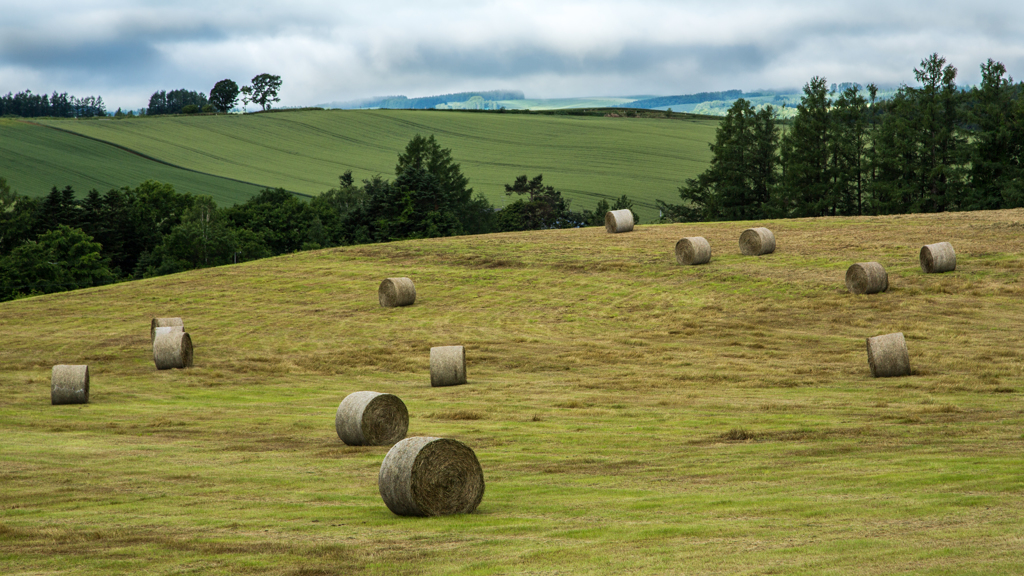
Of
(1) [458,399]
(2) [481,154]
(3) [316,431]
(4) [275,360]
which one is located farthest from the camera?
(2) [481,154]

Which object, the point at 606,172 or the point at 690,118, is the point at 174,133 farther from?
the point at 690,118

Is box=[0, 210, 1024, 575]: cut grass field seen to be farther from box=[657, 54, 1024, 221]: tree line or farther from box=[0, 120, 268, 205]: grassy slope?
box=[0, 120, 268, 205]: grassy slope

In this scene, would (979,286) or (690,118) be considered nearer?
(979,286)

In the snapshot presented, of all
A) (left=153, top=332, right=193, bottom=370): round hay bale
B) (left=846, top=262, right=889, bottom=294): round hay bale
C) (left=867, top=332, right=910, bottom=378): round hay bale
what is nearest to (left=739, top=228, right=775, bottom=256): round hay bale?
(left=846, top=262, right=889, bottom=294): round hay bale

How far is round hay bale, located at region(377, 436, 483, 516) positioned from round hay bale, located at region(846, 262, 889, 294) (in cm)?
2017

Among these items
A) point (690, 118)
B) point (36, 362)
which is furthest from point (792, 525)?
point (690, 118)

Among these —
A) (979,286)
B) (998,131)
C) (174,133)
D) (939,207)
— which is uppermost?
(174,133)

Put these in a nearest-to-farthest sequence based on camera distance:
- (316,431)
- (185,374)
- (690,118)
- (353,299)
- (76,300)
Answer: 1. (316,431)
2. (185,374)
3. (353,299)
4. (76,300)
5. (690,118)

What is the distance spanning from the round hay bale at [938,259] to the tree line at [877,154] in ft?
103

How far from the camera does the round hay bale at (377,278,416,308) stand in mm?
32125

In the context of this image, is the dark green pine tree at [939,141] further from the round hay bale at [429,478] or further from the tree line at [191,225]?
the round hay bale at [429,478]

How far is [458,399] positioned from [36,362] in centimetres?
1433

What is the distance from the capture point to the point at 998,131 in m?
60.5

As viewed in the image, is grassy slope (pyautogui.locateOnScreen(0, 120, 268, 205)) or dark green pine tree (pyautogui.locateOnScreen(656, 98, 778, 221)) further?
grassy slope (pyautogui.locateOnScreen(0, 120, 268, 205))
